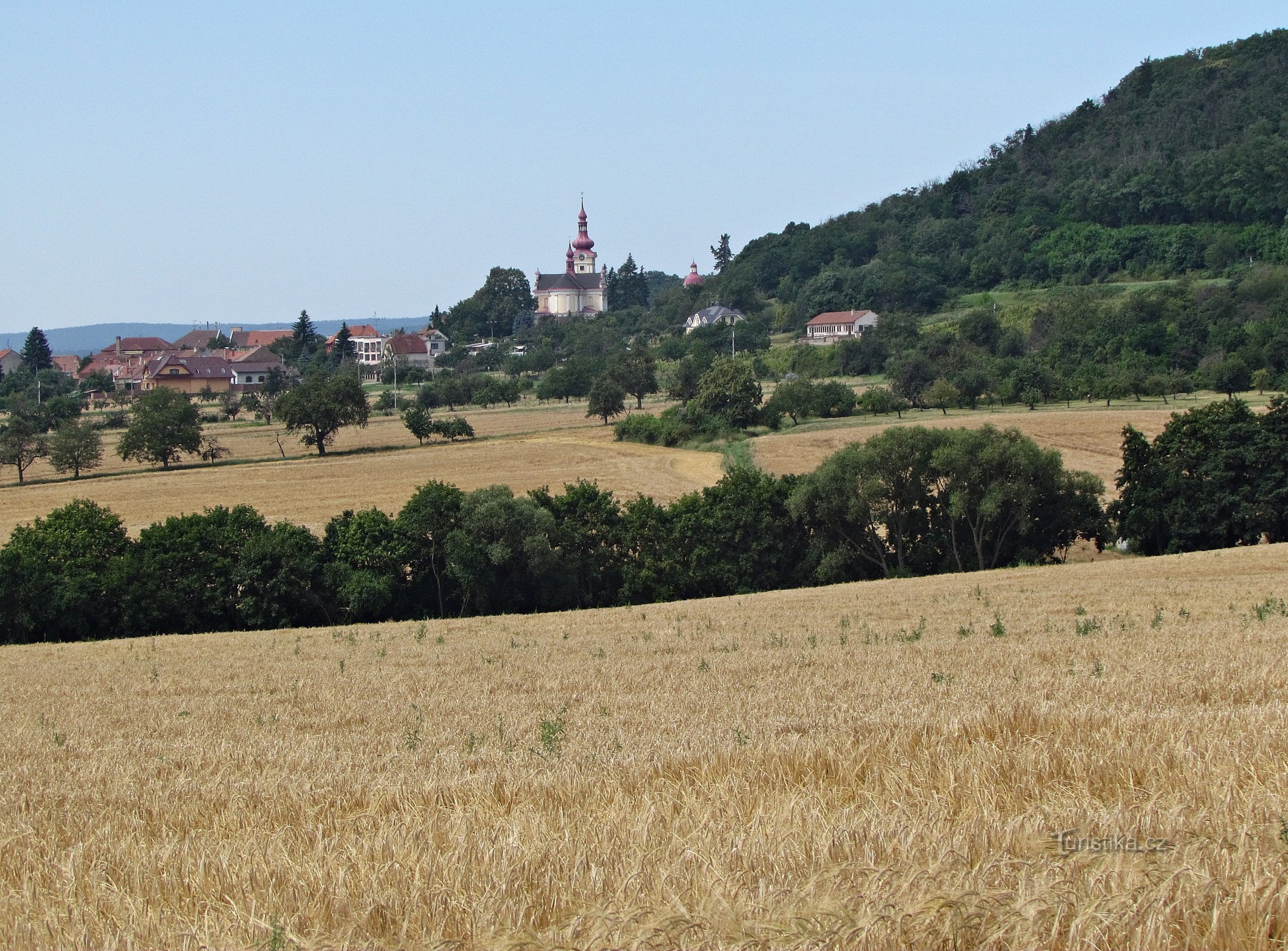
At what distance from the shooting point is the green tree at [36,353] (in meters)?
169

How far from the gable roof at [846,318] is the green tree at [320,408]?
6718 centimetres

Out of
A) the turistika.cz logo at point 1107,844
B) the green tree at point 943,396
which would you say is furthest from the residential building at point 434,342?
the turistika.cz logo at point 1107,844

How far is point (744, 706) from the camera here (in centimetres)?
1145

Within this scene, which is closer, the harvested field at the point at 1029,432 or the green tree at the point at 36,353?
the harvested field at the point at 1029,432

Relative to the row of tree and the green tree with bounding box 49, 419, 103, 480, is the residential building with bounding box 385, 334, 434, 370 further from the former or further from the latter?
the row of tree

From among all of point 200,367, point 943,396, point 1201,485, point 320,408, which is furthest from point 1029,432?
point 200,367

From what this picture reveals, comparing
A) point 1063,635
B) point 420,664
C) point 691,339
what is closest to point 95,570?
point 420,664

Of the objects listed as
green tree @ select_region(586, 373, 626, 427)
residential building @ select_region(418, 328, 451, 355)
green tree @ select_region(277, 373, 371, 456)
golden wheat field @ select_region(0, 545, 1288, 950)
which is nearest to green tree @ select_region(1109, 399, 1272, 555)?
golden wheat field @ select_region(0, 545, 1288, 950)

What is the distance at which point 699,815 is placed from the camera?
570 centimetres

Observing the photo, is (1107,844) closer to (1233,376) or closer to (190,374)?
(1233,376)

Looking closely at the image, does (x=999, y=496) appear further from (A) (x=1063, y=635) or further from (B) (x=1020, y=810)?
(B) (x=1020, y=810)

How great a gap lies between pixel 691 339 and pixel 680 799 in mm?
137377

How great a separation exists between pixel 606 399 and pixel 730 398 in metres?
15.3

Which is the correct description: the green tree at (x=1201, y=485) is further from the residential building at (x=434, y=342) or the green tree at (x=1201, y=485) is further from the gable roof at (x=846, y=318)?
the residential building at (x=434, y=342)
